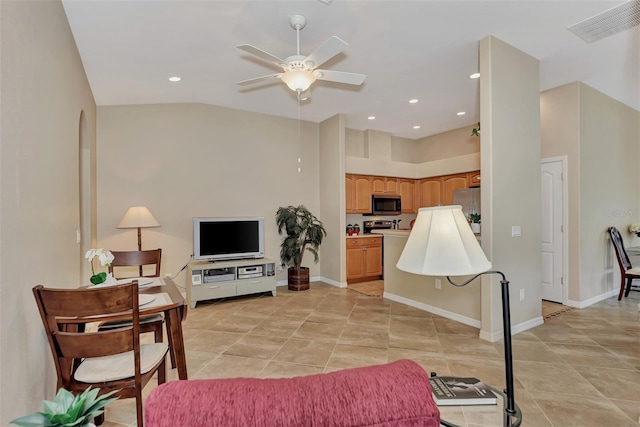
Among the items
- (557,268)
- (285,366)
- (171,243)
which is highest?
(171,243)

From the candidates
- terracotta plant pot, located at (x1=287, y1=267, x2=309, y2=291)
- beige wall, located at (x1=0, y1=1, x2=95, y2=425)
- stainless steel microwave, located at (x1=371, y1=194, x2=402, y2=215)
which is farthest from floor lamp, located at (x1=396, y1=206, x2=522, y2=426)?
stainless steel microwave, located at (x1=371, y1=194, x2=402, y2=215)

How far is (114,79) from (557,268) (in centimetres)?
637

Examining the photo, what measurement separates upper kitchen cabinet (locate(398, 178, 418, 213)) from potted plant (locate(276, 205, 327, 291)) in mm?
2307

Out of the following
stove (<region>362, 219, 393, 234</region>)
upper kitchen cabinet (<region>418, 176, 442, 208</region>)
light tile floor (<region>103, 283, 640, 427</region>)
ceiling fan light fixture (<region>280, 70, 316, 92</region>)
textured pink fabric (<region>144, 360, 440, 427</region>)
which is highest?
ceiling fan light fixture (<region>280, 70, 316, 92</region>)

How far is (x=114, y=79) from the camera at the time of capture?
3.89m

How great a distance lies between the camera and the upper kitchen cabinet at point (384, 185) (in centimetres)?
657

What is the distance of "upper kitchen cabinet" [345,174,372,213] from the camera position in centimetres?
621

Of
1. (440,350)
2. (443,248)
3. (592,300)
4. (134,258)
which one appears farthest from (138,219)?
(592,300)

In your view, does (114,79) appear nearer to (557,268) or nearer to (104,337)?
(104,337)

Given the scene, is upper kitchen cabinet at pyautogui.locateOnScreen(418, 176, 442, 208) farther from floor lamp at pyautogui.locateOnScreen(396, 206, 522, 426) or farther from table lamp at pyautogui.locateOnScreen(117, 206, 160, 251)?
floor lamp at pyautogui.locateOnScreen(396, 206, 522, 426)

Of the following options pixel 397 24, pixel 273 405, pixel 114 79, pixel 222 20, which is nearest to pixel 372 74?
pixel 397 24

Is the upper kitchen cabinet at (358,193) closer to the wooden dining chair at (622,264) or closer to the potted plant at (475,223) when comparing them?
the potted plant at (475,223)

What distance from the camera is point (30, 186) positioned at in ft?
5.94

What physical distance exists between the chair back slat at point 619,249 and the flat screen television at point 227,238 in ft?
17.3
